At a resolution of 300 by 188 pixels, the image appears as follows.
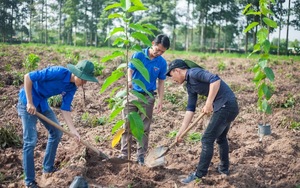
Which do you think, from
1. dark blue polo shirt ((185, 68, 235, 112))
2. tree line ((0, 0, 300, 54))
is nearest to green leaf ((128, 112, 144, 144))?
dark blue polo shirt ((185, 68, 235, 112))

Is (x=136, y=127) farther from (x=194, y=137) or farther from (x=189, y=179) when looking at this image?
(x=194, y=137)

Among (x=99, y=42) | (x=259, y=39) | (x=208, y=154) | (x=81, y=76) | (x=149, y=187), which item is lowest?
(x=149, y=187)

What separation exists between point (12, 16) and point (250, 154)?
34606mm

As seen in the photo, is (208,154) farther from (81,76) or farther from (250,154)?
(81,76)

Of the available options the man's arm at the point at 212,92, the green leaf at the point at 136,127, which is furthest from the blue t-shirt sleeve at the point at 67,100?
the man's arm at the point at 212,92

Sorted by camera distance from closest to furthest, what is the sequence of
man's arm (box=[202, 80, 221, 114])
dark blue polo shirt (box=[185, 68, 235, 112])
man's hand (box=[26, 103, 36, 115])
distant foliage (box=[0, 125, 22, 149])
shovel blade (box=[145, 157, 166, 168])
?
man's hand (box=[26, 103, 36, 115])
man's arm (box=[202, 80, 221, 114])
dark blue polo shirt (box=[185, 68, 235, 112])
shovel blade (box=[145, 157, 166, 168])
distant foliage (box=[0, 125, 22, 149])

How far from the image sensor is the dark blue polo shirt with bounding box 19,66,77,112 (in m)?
3.30

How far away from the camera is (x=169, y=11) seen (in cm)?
3266

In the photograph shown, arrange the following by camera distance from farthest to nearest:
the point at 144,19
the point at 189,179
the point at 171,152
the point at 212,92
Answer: the point at 144,19 → the point at 171,152 → the point at 189,179 → the point at 212,92

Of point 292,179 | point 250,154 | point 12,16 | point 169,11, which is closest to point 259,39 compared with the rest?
point 250,154

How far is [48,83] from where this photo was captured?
3377mm

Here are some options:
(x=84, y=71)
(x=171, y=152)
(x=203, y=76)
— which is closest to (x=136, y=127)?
(x=84, y=71)

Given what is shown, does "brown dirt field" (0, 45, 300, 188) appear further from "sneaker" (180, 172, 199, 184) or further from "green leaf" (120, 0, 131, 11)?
"green leaf" (120, 0, 131, 11)

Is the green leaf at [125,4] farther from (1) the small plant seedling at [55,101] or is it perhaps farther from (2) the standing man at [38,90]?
(1) the small plant seedling at [55,101]
